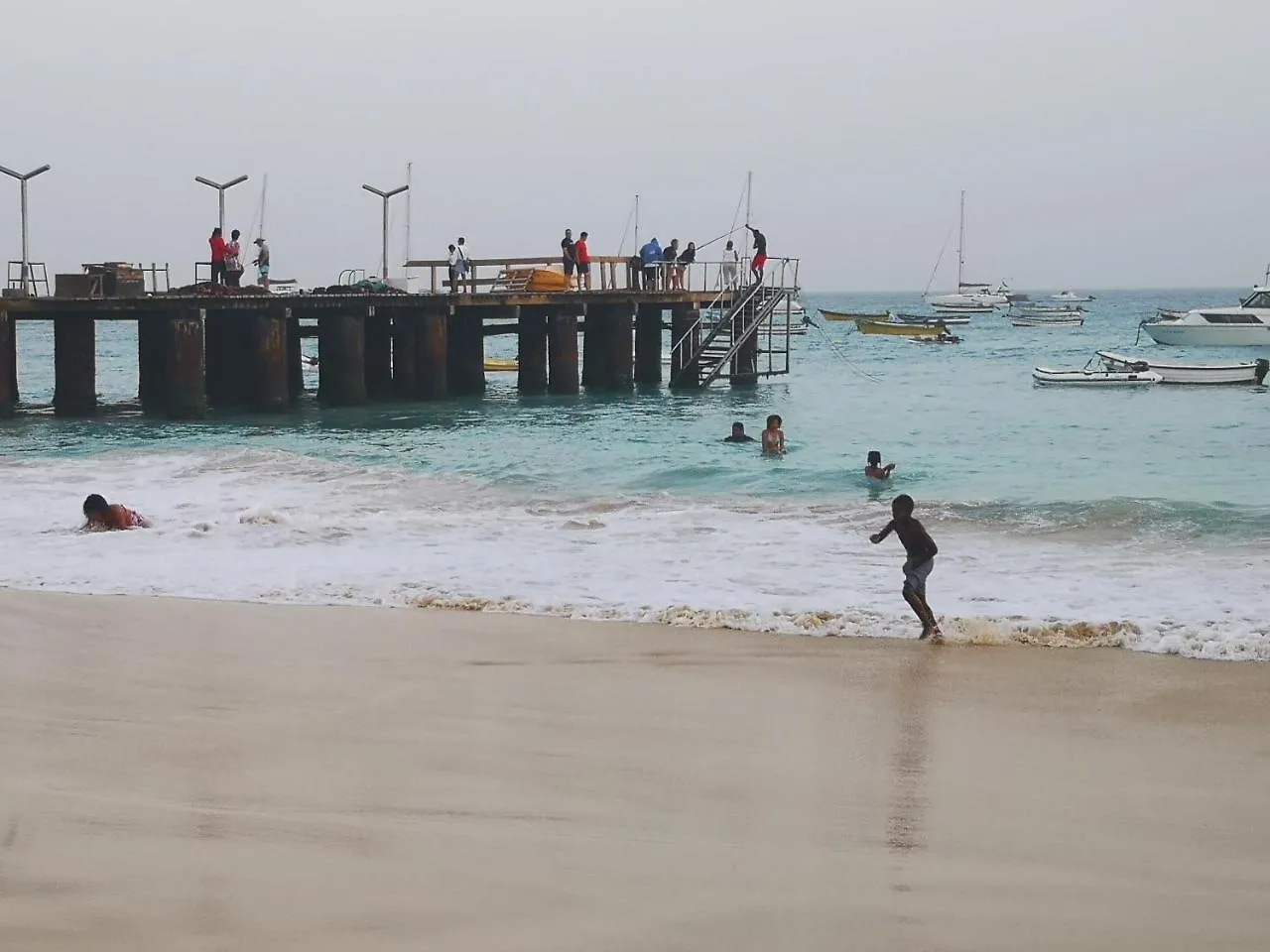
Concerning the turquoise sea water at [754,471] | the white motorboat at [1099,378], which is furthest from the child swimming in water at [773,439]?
the white motorboat at [1099,378]

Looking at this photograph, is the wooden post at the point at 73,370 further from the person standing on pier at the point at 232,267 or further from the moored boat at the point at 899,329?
the moored boat at the point at 899,329

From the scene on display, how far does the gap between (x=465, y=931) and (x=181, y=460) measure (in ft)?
60.3

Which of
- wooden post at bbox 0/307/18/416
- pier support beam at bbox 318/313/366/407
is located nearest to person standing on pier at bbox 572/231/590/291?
pier support beam at bbox 318/313/366/407

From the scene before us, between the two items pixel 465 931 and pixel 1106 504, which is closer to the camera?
pixel 465 931

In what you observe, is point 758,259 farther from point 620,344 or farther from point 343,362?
point 343,362

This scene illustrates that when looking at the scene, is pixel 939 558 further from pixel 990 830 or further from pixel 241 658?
pixel 990 830

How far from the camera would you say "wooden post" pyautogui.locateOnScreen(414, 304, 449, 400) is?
107ft

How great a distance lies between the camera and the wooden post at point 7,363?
2756 cm

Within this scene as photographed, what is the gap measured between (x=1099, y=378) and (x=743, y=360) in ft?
33.2

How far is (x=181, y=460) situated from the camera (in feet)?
72.5

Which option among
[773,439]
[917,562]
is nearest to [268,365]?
[773,439]

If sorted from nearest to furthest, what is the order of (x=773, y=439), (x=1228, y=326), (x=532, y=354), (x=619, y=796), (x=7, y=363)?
(x=619, y=796) → (x=773, y=439) → (x=7, y=363) → (x=532, y=354) → (x=1228, y=326)

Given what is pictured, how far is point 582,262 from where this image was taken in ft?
117

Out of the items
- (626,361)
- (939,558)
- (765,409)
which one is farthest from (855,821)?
(626,361)
